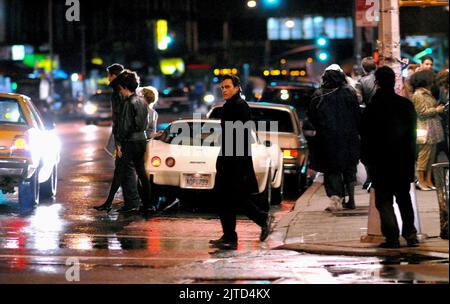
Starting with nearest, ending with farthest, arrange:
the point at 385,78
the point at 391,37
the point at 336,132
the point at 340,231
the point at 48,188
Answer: the point at 385,78 → the point at 391,37 → the point at 340,231 → the point at 336,132 → the point at 48,188

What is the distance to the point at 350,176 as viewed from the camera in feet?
45.6

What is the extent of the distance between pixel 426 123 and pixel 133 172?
456cm

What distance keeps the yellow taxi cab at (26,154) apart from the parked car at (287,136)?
2995mm

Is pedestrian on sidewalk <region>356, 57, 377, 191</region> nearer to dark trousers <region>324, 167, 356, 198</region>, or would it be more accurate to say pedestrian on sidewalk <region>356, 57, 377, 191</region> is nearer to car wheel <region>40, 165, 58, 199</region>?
dark trousers <region>324, 167, 356, 198</region>

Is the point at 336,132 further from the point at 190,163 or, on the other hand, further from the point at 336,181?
the point at 190,163

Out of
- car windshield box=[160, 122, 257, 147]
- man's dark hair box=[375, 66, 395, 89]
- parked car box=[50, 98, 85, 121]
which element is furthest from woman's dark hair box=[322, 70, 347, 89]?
parked car box=[50, 98, 85, 121]

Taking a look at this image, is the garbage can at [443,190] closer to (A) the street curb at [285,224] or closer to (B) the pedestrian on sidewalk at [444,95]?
(A) the street curb at [285,224]

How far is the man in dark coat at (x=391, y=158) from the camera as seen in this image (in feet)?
34.4

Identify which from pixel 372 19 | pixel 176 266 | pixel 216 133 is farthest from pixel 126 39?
pixel 176 266

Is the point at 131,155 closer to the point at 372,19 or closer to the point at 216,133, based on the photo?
the point at 216,133

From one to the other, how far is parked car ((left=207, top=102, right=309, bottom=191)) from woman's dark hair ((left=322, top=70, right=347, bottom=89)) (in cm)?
319

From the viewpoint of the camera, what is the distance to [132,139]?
14.3 meters

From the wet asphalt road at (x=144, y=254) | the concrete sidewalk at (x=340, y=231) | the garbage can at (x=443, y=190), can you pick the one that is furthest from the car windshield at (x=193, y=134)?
the garbage can at (x=443, y=190)

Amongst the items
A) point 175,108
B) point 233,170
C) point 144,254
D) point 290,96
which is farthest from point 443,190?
point 175,108
